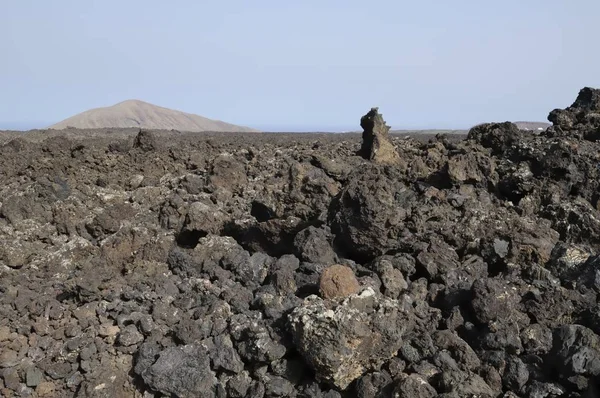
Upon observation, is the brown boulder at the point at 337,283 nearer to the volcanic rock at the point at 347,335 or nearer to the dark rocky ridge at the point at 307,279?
the dark rocky ridge at the point at 307,279

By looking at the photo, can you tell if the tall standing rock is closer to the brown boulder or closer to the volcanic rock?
the brown boulder

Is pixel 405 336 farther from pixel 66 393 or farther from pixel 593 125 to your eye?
pixel 593 125

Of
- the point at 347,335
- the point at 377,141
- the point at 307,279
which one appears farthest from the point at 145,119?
the point at 347,335

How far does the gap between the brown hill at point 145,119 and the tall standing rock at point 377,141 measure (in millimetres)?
43322

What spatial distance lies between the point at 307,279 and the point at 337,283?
588 mm

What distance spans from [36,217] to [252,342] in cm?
398

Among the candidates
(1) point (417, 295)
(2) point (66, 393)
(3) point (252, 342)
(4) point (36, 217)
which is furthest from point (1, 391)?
(1) point (417, 295)

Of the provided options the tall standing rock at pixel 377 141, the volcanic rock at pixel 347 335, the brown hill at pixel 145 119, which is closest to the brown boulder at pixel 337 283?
the volcanic rock at pixel 347 335

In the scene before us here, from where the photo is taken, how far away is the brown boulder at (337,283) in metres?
4.73

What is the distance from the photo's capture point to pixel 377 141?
9.20 metres

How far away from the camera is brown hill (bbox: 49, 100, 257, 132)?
53125mm

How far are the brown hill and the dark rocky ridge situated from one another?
149 feet

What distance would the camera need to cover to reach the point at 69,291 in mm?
5422

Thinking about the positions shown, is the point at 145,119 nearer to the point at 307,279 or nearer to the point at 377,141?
the point at 377,141
